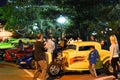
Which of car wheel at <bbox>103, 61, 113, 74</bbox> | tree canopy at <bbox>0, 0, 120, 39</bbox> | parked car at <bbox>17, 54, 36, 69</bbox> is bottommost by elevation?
car wheel at <bbox>103, 61, 113, 74</bbox>

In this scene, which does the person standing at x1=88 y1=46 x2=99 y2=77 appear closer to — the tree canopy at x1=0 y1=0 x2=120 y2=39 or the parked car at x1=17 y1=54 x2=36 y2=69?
the parked car at x1=17 y1=54 x2=36 y2=69

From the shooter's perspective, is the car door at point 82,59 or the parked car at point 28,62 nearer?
the car door at point 82,59

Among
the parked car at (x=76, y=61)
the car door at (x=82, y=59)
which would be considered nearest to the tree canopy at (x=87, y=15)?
the parked car at (x=76, y=61)

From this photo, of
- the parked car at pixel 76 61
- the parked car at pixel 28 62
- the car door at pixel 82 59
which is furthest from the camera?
the parked car at pixel 28 62

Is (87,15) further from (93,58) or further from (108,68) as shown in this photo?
(93,58)

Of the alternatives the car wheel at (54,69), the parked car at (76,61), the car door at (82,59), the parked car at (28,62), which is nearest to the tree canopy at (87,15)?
the parked car at (28,62)

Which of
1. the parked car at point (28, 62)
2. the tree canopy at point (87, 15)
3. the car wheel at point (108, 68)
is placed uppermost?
the tree canopy at point (87, 15)

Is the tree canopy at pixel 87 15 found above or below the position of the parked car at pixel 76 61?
above

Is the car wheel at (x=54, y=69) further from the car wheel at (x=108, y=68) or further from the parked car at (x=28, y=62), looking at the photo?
the parked car at (x=28, y=62)

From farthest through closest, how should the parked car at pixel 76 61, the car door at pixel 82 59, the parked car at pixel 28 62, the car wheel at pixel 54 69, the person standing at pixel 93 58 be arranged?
1. the parked car at pixel 28 62
2. the car door at pixel 82 59
3. the parked car at pixel 76 61
4. the car wheel at pixel 54 69
5. the person standing at pixel 93 58

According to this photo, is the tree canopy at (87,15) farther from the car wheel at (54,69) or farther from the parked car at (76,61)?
the car wheel at (54,69)

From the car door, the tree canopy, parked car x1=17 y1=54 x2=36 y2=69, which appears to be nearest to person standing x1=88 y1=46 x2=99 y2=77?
the car door

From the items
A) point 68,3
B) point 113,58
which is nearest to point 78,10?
point 68,3

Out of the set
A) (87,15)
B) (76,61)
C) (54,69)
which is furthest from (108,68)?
(87,15)
